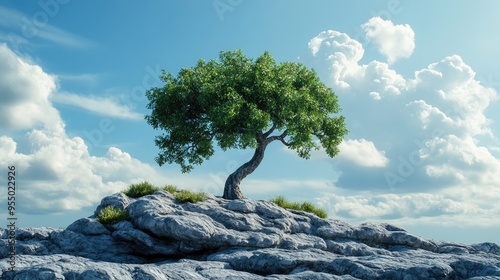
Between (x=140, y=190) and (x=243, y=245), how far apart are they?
9.10 m

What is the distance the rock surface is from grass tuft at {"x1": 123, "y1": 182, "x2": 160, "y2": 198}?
1421 mm

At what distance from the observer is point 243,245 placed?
75.4 feet

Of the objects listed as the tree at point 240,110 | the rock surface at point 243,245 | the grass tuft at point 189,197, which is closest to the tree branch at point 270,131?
the tree at point 240,110

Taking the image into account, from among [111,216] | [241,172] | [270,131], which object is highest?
[270,131]

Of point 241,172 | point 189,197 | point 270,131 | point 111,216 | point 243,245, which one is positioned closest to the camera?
point 243,245

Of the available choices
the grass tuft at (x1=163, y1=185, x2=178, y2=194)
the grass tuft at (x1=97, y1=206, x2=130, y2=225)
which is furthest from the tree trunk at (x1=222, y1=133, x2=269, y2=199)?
the grass tuft at (x1=97, y1=206, x2=130, y2=225)

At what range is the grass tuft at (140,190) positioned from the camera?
28656mm

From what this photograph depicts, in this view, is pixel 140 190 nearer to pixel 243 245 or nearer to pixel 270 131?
pixel 243 245

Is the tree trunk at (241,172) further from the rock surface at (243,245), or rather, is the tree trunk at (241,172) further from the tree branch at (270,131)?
the rock surface at (243,245)

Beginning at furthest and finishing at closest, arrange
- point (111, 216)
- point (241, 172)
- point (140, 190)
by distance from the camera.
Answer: point (241, 172) < point (140, 190) < point (111, 216)

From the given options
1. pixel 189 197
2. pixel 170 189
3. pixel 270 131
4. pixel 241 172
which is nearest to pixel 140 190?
pixel 170 189

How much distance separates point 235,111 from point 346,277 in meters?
19.0

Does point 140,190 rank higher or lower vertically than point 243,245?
higher

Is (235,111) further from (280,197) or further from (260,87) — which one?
(280,197)
